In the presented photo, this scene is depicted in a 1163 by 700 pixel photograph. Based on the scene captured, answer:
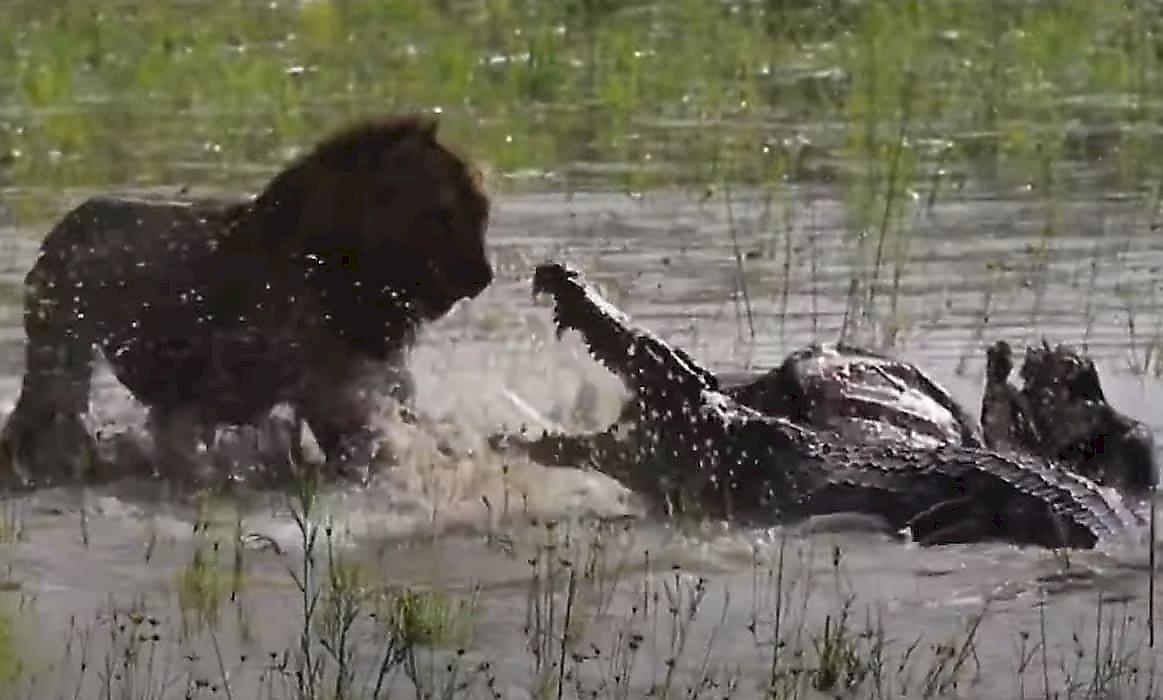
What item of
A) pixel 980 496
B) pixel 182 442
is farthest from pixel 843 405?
pixel 182 442

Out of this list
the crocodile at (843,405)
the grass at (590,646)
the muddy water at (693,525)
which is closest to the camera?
the grass at (590,646)

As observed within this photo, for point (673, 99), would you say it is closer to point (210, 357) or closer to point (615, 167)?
point (615, 167)

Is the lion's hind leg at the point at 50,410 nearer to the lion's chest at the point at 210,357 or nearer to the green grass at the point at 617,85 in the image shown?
the lion's chest at the point at 210,357

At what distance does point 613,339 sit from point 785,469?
46 cm

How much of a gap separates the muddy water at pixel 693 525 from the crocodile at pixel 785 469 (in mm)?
69

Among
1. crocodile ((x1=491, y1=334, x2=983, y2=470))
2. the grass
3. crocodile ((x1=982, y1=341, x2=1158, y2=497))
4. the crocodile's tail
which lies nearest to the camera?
the grass

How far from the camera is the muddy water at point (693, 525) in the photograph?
3.68 m

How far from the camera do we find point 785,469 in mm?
4273

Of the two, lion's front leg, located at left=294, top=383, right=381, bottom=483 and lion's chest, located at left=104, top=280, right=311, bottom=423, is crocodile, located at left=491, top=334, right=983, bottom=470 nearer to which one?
lion's front leg, located at left=294, top=383, right=381, bottom=483

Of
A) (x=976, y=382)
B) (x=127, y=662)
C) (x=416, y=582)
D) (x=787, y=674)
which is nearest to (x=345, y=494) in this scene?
(x=416, y=582)

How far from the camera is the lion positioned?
4402 millimetres

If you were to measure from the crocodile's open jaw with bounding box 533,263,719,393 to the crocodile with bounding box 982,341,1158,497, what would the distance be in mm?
607

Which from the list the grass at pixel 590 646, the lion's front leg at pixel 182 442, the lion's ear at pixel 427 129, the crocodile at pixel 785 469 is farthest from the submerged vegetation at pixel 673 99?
the grass at pixel 590 646

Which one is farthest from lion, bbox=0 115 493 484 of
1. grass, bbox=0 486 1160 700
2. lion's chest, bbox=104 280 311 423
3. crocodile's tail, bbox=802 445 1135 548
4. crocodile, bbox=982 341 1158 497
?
crocodile, bbox=982 341 1158 497
